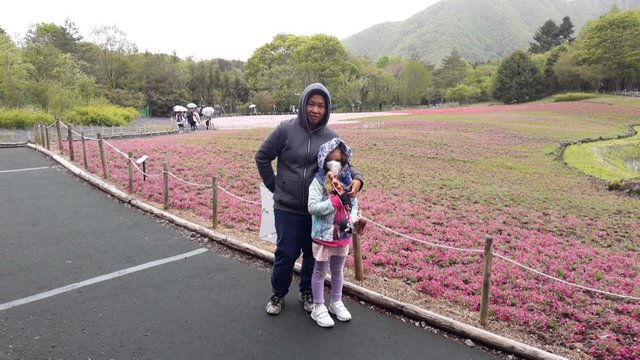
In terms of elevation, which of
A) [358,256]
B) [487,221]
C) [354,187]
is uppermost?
[354,187]

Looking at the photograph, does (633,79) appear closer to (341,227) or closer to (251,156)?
(251,156)

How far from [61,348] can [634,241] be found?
1087 cm

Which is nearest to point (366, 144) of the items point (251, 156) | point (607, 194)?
point (251, 156)

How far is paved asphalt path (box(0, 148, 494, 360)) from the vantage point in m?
4.09

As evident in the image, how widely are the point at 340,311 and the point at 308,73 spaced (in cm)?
7812

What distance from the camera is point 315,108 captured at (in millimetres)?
4180

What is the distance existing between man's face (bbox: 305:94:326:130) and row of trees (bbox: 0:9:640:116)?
104 feet

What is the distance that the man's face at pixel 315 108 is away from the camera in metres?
4.18

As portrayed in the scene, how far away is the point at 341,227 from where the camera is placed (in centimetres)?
419

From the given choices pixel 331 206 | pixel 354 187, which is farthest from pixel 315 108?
pixel 331 206

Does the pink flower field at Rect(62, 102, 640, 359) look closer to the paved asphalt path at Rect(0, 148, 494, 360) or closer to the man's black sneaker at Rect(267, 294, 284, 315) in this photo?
the paved asphalt path at Rect(0, 148, 494, 360)

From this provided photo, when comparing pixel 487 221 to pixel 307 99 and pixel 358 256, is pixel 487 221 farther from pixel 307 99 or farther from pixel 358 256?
pixel 307 99

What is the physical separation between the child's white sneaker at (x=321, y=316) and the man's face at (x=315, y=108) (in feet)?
6.66

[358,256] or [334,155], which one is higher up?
[334,155]
